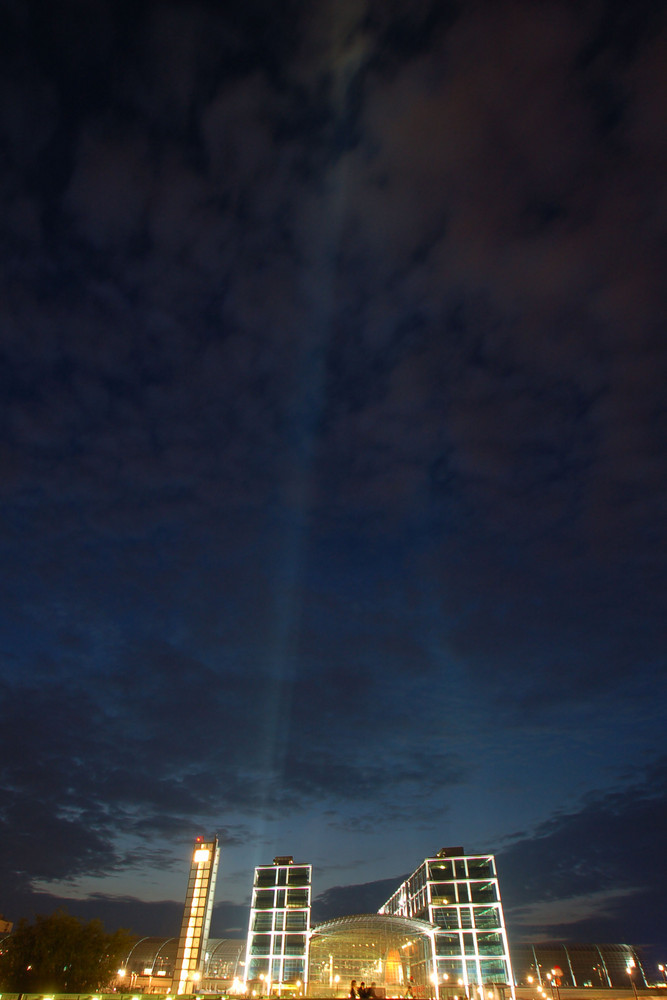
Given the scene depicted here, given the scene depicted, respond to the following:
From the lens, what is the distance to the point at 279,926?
334ft

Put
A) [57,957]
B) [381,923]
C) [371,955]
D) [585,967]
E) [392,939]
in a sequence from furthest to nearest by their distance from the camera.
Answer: [585,967], [371,955], [392,939], [381,923], [57,957]

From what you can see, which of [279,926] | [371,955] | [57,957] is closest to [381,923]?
[371,955]

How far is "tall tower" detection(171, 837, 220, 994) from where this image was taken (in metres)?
90.8

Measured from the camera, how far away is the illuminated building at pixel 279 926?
9744 cm

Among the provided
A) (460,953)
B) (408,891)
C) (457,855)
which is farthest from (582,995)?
(408,891)

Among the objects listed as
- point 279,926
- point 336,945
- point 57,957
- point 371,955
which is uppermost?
point 279,926

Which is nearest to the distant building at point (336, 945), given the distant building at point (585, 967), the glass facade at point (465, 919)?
the glass facade at point (465, 919)

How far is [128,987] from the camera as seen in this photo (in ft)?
309

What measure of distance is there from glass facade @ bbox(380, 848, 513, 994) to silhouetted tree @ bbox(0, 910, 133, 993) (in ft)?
195

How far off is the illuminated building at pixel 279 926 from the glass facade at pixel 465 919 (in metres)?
22.9

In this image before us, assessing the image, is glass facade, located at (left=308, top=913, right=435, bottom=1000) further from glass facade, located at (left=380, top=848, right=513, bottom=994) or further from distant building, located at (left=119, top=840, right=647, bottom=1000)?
glass facade, located at (left=380, top=848, right=513, bottom=994)

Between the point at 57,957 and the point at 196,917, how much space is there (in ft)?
160

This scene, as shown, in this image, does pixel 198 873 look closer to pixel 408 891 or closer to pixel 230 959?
pixel 230 959

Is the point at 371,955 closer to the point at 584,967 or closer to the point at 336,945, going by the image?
the point at 336,945
